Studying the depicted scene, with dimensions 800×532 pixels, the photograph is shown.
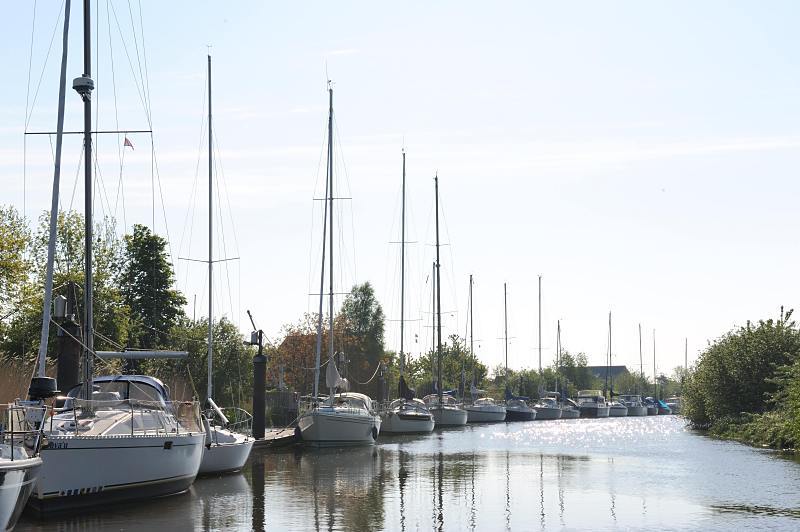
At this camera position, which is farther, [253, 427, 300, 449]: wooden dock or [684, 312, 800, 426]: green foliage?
[684, 312, 800, 426]: green foliage

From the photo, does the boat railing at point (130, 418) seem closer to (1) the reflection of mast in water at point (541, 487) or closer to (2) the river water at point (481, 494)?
(2) the river water at point (481, 494)

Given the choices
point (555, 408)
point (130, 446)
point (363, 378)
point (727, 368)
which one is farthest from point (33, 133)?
point (555, 408)

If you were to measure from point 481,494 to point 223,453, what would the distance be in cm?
860

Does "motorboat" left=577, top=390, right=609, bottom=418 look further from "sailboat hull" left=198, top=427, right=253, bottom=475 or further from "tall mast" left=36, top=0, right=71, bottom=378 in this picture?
"tall mast" left=36, top=0, right=71, bottom=378

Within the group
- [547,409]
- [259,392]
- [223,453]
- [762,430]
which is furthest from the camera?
[547,409]

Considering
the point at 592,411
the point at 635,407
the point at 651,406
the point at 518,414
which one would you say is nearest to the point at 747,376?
the point at 518,414

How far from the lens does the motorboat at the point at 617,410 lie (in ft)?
391

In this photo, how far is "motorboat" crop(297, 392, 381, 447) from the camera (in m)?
46.0

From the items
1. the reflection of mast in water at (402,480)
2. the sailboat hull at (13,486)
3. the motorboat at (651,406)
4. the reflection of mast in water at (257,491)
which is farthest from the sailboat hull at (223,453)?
the motorboat at (651,406)

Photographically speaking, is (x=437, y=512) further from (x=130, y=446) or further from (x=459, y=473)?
(x=459, y=473)

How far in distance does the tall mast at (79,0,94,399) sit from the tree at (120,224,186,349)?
42724mm

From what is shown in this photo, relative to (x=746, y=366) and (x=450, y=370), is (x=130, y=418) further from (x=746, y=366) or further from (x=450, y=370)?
Result: (x=450, y=370)

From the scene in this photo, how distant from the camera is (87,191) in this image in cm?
2575

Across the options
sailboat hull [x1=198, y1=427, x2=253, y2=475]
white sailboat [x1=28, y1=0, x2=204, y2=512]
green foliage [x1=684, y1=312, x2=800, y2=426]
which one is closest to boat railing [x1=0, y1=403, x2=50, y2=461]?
white sailboat [x1=28, y1=0, x2=204, y2=512]
